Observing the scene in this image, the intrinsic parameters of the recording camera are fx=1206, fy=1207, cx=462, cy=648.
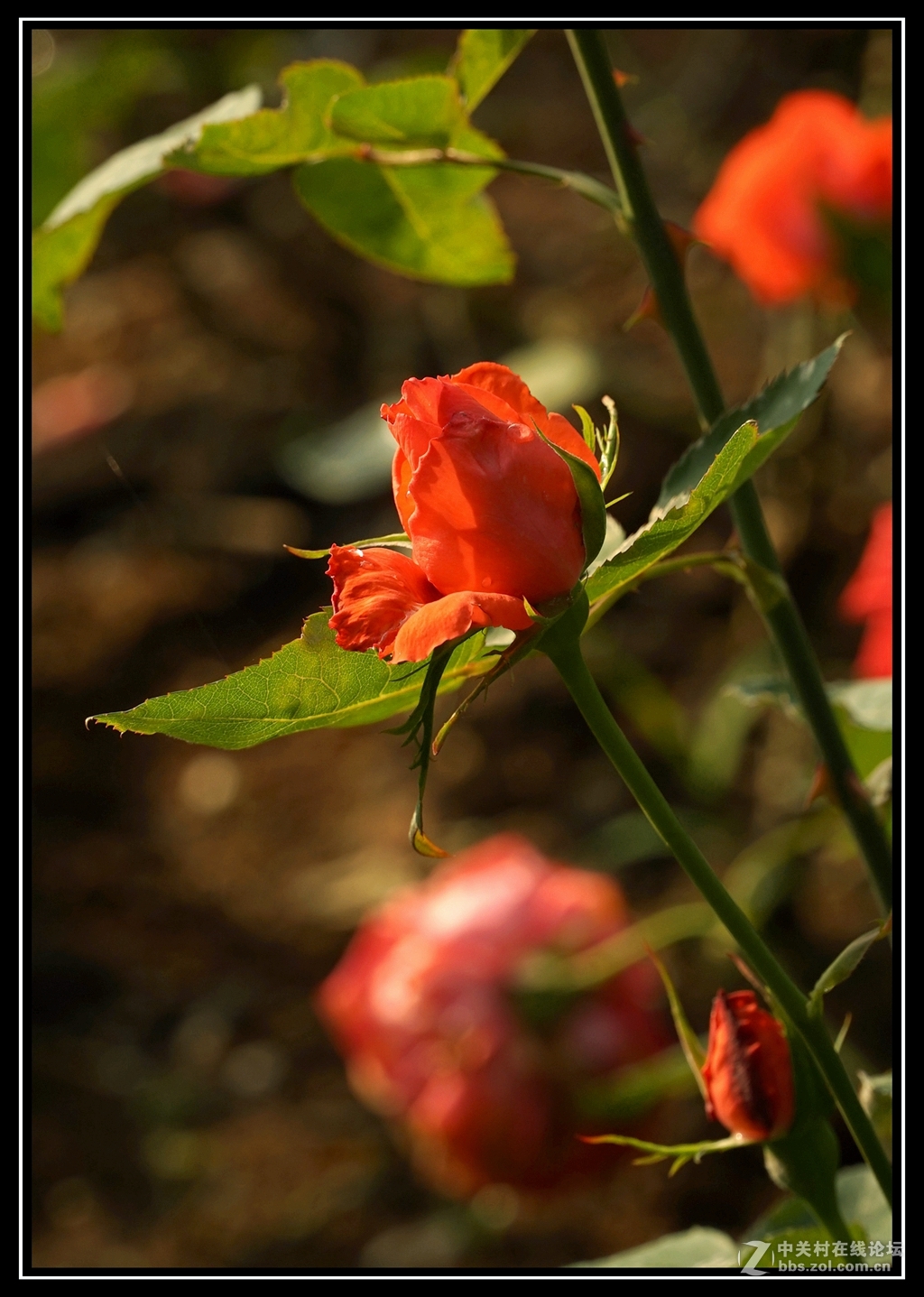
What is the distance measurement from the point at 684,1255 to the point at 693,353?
30 centimetres

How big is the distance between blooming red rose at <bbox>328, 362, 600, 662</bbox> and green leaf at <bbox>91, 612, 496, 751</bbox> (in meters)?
0.02

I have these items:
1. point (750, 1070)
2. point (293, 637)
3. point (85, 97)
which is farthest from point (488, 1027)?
point (85, 97)

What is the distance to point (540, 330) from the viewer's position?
1.55 metres

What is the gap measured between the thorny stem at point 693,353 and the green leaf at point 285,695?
134 mm

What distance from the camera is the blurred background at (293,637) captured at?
102 centimetres

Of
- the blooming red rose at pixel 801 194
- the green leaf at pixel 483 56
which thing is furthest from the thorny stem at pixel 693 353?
the blooming red rose at pixel 801 194

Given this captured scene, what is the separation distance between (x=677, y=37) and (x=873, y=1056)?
156 centimetres

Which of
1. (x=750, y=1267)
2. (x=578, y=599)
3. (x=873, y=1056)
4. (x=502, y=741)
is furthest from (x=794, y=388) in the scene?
(x=502, y=741)

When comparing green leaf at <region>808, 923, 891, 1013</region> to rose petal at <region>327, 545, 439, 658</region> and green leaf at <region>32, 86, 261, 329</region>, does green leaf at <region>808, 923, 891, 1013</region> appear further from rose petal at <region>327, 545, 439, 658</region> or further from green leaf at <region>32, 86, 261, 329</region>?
green leaf at <region>32, 86, 261, 329</region>

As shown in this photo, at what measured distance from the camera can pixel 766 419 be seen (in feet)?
1.04

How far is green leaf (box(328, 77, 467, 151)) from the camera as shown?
413mm

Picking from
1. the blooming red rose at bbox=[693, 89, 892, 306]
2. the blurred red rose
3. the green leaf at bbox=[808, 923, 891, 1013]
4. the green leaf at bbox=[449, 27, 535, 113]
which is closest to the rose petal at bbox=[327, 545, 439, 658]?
the green leaf at bbox=[808, 923, 891, 1013]

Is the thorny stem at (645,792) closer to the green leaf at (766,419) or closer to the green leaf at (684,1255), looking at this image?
the green leaf at (766,419)
